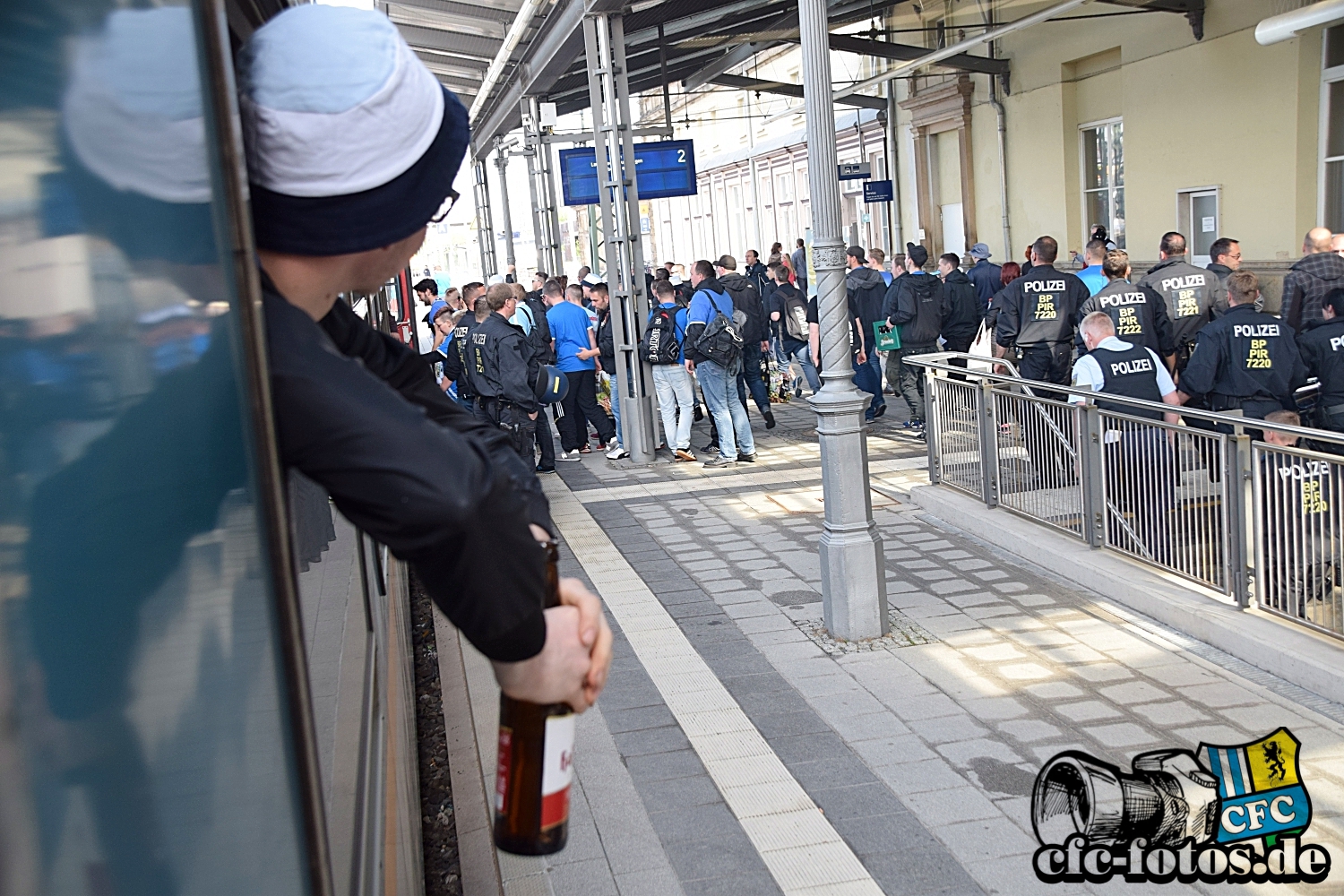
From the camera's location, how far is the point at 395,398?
3.23ft

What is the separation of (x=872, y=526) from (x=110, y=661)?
239 inches

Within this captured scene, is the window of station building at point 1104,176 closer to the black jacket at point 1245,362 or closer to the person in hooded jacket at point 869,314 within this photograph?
the person in hooded jacket at point 869,314

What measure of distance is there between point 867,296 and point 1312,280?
5.78m

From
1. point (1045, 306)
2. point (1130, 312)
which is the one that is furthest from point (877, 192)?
point (1130, 312)

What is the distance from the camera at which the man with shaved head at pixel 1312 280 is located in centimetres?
938

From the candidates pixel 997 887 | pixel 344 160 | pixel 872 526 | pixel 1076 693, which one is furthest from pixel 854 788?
pixel 344 160

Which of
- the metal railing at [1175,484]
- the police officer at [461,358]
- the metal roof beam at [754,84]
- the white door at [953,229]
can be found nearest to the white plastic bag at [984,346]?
the metal railing at [1175,484]

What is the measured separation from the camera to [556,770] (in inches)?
48.3

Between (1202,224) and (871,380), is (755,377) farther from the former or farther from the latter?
(1202,224)

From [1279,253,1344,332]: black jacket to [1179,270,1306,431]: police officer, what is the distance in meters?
1.81

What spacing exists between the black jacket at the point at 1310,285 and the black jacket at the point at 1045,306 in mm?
1564

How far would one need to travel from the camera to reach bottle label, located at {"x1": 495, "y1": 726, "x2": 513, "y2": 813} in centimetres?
122

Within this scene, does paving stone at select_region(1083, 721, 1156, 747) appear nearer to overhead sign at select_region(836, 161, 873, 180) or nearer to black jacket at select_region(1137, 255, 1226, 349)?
black jacket at select_region(1137, 255, 1226, 349)

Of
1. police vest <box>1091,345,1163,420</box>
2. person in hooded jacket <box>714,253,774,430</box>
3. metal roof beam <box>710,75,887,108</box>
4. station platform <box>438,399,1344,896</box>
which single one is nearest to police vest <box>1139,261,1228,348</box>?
police vest <box>1091,345,1163,420</box>
